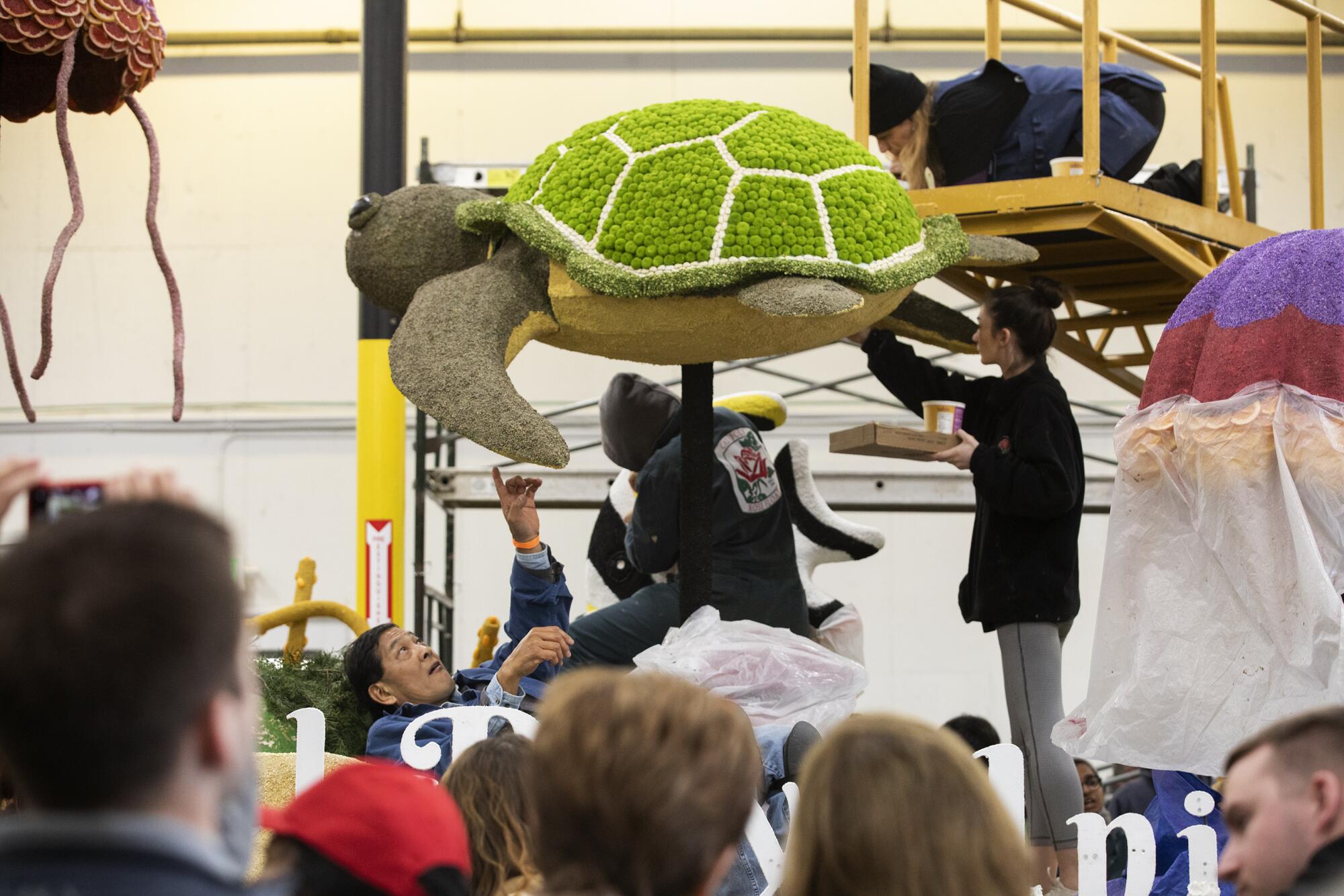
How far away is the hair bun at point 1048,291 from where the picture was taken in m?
4.01

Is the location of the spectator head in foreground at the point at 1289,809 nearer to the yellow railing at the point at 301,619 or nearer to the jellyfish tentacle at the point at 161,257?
the jellyfish tentacle at the point at 161,257

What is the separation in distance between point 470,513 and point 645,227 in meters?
6.13

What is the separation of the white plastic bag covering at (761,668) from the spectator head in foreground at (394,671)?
0.49m

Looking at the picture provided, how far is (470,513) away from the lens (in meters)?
9.23

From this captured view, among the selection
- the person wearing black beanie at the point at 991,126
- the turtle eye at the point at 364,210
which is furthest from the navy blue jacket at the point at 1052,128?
the turtle eye at the point at 364,210

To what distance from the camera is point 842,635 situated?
4.19 m

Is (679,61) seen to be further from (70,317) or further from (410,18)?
(70,317)

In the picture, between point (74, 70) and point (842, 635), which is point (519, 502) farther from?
point (74, 70)

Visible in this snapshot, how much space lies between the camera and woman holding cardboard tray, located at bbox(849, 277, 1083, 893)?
11.9ft

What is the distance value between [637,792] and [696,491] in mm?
2237

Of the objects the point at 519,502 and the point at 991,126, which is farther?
the point at 991,126

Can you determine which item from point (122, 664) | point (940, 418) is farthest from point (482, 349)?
point (122, 664)

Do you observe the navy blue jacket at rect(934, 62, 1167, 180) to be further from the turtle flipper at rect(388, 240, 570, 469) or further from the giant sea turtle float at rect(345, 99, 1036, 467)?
the turtle flipper at rect(388, 240, 570, 469)

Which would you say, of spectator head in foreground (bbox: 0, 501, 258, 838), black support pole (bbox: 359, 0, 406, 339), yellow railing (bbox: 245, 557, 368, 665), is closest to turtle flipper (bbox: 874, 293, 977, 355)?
yellow railing (bbox: 245, 557, 368, 665)
